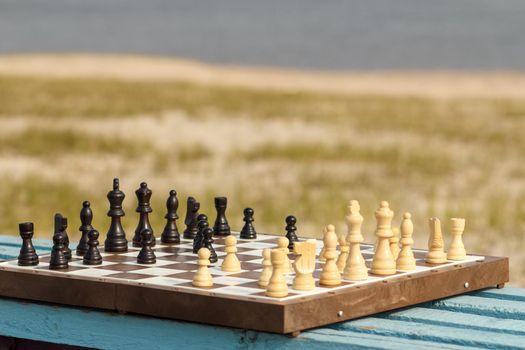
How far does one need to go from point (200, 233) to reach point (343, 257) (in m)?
0.73

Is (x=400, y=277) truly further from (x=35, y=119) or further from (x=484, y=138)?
(x=35, y=119)

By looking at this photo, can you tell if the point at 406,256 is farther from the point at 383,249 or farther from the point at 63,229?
the point at 63,229

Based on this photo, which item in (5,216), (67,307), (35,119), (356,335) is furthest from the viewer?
(35,119)

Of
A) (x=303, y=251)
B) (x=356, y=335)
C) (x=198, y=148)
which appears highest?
(x=198, y=148)

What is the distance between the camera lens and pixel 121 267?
15.6ft

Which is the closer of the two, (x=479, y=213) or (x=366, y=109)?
(x=479, y=213)

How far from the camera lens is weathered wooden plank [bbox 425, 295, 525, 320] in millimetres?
4629

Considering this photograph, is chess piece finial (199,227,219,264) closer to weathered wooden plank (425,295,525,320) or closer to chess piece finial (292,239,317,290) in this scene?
chess piece finial (292,239,317,290)

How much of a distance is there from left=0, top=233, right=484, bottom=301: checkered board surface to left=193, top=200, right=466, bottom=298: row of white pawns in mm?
37

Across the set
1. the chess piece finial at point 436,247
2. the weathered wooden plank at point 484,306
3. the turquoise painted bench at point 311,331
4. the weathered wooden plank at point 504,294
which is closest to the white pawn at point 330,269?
the turquoise painted bench at point 311,331

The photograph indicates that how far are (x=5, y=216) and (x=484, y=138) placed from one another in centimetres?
1320

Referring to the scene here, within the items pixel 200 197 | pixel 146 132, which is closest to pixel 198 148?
pixel 146 132

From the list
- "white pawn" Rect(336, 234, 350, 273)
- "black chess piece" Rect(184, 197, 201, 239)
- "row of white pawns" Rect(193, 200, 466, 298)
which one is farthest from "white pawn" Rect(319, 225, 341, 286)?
"black chess piece" Rect(184, 197, 201, 239)

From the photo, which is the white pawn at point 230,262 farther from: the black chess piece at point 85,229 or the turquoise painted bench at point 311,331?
the black chess piece at point 85,229
